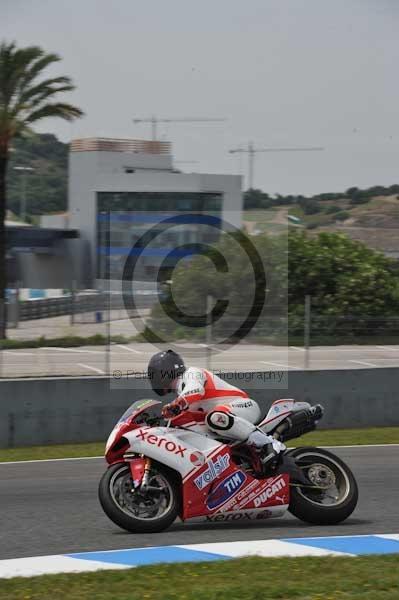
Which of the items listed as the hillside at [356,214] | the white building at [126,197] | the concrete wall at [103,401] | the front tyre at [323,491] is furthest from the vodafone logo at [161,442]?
the hillside at [356,214]

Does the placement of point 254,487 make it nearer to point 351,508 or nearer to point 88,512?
point 351,508

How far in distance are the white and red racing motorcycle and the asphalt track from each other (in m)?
0.16

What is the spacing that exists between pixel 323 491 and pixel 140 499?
153cm

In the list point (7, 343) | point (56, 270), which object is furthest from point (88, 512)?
point (56, 270)

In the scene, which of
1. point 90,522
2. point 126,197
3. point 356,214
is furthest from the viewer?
point 356,214

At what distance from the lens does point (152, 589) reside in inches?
232

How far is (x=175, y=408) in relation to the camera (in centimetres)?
790

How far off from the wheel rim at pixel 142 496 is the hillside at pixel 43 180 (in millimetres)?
132666

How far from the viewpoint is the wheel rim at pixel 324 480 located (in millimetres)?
8086

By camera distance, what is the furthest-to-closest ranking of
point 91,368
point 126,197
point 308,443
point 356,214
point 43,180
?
point 43,180 < point 356,214 < point 126,197 < point 91,368 < point 308,443

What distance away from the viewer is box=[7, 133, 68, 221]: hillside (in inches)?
6024

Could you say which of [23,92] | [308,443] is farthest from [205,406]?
[23,92]

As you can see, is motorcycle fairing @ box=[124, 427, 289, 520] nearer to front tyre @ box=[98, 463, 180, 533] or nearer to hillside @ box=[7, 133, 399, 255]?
front tyre @ box=[98, 463, 180, 533]

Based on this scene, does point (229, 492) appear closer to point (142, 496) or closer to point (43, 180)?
point (142, 496)
